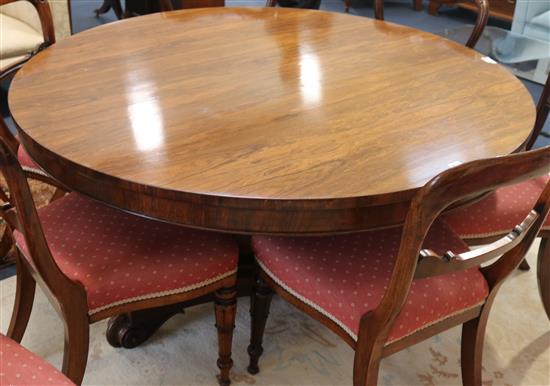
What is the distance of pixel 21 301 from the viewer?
141cm

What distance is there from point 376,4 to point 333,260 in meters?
1.14

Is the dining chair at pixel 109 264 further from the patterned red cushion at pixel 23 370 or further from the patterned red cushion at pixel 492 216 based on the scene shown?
the patterned red cushion at pixel 492 216

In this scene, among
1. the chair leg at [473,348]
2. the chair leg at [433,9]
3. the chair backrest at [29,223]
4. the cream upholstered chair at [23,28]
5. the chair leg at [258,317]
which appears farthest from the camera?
the chair leg at [433,9]

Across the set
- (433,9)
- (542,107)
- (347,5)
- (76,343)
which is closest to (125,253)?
(76,343)

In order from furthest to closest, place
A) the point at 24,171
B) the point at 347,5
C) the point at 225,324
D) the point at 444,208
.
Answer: the point at 347,5 < the point at 24,171 < the point at 225,324 < the point at 444,208

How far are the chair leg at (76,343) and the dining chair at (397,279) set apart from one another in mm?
368

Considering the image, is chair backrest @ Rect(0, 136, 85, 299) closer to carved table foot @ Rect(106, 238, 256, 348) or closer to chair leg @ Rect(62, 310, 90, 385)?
chair leg @ Rect(62, 310, 90, 385)

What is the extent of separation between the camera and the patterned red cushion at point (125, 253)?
1141 mm

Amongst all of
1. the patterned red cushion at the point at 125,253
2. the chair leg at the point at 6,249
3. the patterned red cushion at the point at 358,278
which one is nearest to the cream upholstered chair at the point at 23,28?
the chair leg at the point at 6,249

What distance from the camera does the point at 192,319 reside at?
163 centimetres

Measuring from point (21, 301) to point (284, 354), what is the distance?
2.11 ft

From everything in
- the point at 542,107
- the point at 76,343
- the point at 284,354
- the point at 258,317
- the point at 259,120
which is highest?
the point at 259,120

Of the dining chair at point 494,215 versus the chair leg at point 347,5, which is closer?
the dining chair at point 494,215

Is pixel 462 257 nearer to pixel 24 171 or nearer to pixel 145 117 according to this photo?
pixel 145 117
